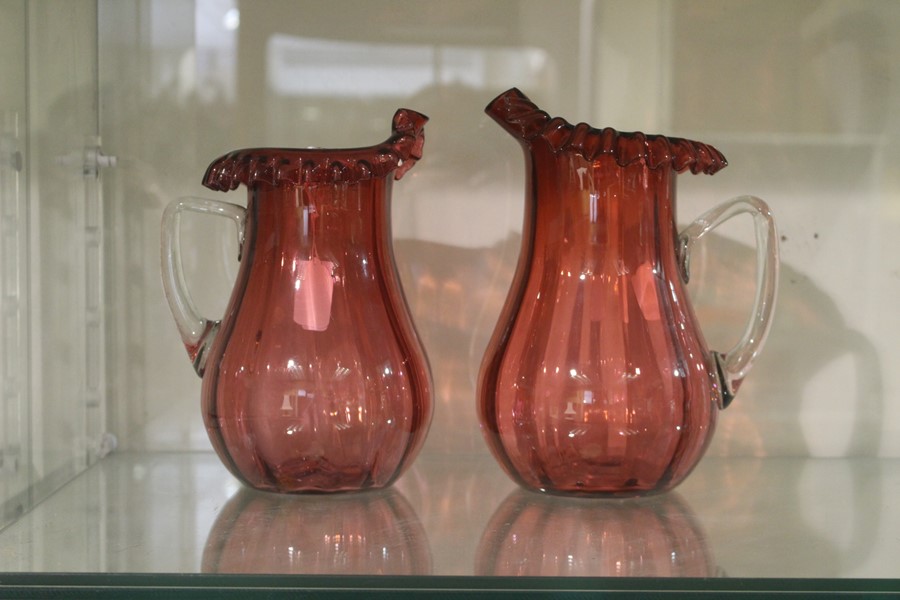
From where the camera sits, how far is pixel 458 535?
0.39 metres

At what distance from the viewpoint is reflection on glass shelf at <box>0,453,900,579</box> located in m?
0.34

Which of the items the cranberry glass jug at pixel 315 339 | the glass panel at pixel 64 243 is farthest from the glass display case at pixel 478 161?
the cranberry glass jug at pixel 315 339

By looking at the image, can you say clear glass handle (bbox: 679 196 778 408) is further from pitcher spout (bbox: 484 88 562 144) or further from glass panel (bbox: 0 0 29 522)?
glass panel (bbox: 0 0 29 522)

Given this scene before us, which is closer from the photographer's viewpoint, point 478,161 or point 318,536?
point 318,536

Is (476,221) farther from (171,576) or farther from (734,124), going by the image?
(171,576)

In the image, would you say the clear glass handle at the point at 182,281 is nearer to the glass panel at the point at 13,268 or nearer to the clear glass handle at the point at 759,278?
the glass panel at the point at 13,268

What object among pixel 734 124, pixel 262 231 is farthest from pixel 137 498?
pixel 734 124

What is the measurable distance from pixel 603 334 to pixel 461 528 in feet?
0.31

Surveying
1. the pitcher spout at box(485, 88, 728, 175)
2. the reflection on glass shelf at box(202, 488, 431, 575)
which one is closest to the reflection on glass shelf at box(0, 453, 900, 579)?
the reflection on glass shelf at box(202, 488, 431, 575)

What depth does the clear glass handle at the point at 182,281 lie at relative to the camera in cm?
46

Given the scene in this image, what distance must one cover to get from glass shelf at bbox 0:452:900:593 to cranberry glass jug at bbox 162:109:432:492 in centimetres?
2

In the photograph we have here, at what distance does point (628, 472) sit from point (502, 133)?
0.21 metres

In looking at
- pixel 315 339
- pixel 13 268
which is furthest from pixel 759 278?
pixel 13 268

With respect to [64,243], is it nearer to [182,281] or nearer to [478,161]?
[182,281]
